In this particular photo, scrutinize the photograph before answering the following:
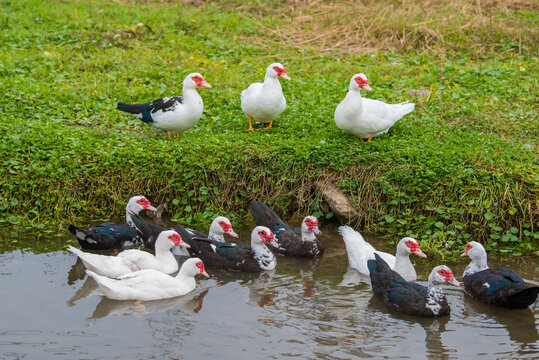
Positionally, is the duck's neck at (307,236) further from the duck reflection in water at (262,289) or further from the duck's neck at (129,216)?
the duck's neck at (129,216)

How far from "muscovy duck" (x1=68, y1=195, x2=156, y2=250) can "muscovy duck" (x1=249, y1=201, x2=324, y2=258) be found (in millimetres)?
1272

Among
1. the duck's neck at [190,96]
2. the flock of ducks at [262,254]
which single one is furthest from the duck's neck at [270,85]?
the duck's neck at [190,96]

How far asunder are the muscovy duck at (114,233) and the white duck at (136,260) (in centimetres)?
48

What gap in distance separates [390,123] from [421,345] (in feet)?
13.0

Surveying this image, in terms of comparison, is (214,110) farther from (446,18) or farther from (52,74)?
(446,18)

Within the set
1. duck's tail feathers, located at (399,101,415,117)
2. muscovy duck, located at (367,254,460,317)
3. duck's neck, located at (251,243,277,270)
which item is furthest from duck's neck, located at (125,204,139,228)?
duck's tail feathers, located at (399,101,415,117)

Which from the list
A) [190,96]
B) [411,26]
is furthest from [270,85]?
[411,26]

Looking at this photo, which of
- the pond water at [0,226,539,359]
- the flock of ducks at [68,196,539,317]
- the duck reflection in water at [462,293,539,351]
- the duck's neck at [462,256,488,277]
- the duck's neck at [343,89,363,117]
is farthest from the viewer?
the duck's neck at [343,89,363,117]

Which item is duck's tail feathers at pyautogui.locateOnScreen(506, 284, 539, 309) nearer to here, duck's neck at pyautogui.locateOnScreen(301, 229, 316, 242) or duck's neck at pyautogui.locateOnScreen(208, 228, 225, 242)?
duck's neck at pyautogui.locateOnScreen(301, 229, 316, 242)

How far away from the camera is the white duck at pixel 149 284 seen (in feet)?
21.4

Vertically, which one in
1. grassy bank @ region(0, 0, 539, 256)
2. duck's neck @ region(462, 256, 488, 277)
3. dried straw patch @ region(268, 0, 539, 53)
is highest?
dried straw patch @ region(268, 0, 539, 53)

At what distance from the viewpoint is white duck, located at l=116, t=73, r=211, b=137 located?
30.1 feet

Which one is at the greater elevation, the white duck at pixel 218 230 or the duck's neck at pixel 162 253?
the white duck at pixel 218 230

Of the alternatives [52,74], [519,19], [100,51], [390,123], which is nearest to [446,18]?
[519,19]
